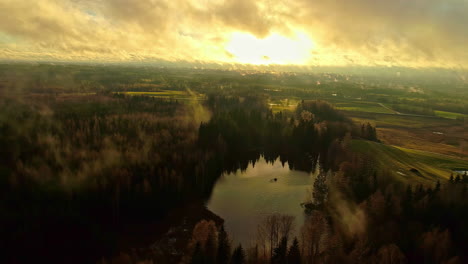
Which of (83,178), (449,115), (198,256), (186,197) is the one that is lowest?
(186,197)

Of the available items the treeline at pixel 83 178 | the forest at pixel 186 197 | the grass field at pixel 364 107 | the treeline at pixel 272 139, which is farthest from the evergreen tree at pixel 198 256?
the grass field at pixel 364 107

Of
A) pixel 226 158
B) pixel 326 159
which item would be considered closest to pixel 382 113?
pixel 326 159

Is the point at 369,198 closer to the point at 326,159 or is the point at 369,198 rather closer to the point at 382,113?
the point at 326,159

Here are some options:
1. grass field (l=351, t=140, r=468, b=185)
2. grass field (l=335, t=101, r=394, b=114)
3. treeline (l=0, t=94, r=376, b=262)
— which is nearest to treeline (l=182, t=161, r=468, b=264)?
grass field (l=351, t=140, r=468, b=185)

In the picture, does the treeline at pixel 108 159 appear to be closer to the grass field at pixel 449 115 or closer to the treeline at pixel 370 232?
the treeline at pixel 370 232

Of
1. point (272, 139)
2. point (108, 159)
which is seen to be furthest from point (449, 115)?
point (108, 159)

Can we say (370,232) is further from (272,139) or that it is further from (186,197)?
(272,139)

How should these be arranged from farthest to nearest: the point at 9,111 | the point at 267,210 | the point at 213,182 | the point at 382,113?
the point at 382,113, the point at 9,111, the point at 213,182, the point at 267,210

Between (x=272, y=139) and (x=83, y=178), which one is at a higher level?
(x=83, y=178)

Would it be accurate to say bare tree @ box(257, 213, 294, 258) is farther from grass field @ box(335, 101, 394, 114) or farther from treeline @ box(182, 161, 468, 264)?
grass field @ box(335, 101, 394, 114)
